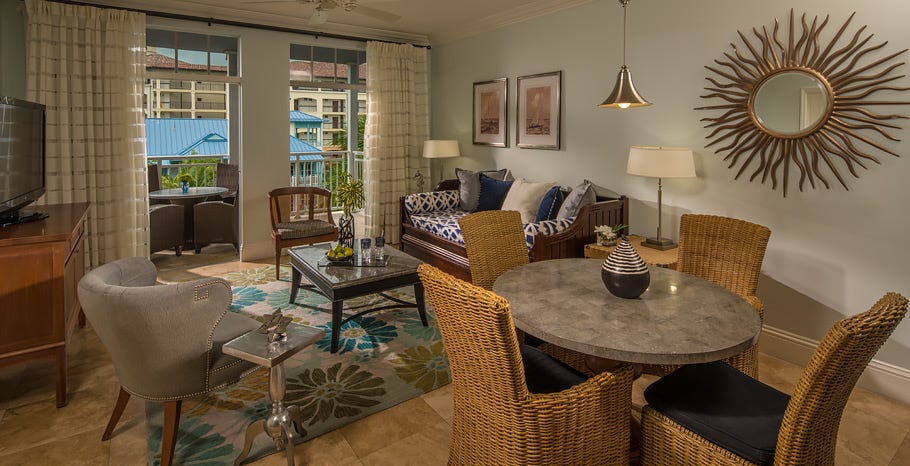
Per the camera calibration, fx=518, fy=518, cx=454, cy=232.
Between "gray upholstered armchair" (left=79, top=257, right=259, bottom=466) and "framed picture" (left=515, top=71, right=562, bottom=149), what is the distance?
3581mm

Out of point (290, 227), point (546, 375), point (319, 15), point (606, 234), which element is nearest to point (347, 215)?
point (290, 227)

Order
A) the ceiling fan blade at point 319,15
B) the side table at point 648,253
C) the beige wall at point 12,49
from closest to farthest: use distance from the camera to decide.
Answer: the side table at point 648,253
the ceiling fan blade at point 319,15
the beige wall at point 12,49

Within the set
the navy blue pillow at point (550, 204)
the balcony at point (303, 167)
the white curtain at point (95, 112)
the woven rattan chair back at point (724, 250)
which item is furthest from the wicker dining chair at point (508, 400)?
the balcony at point (303, 167)

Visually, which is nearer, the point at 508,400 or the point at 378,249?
the point at 508,400

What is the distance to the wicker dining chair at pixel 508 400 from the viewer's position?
1495 millimetres

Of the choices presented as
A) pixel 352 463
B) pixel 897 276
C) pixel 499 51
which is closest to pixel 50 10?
pixel 499 51

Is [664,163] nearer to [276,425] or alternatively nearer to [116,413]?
[276,425]

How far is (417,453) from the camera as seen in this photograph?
7.43 feet

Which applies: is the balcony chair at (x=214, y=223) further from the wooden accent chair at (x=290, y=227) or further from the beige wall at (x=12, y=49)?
the beige wall at (x=12, y=49)

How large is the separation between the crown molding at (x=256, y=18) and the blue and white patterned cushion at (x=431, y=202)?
2.04m

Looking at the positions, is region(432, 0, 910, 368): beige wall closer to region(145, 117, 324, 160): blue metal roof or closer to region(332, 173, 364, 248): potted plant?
region(332, 173, 364, 248): potted plant

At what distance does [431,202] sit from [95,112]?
311 cm

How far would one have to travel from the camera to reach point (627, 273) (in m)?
1.98

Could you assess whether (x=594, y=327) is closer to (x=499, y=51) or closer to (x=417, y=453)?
(x=417, y=453)
